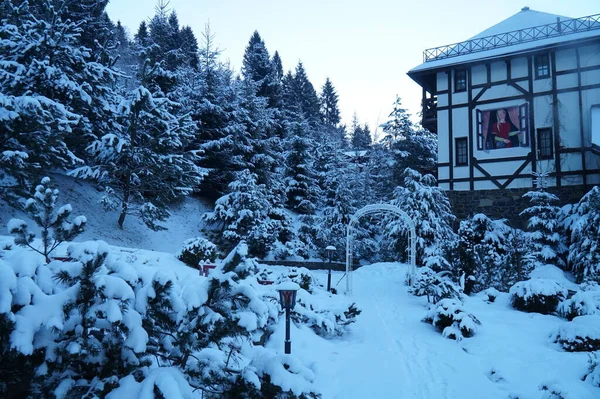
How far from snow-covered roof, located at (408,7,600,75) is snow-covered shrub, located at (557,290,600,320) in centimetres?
1179

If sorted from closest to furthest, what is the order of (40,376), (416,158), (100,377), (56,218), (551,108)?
1. (40,376)
2. (100,377)
3. (56,218)
4. (551,108)
5. (416,158)

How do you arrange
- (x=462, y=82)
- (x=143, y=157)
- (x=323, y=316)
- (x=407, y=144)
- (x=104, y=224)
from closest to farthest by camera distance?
(x=323, y=316)
(x=143, y=157)
(x=104, y=224)
(x=462, y=82)
(x=407, y=144)

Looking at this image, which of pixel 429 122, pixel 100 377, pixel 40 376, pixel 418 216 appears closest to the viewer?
pixel 40 376

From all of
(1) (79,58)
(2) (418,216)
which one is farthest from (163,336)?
(2) (418,216)

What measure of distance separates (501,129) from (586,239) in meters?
5.86

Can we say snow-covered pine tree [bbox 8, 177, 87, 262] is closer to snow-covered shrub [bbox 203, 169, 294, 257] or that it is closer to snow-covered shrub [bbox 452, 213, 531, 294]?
snow-covered shrub [bbox 452, 213, 531, 294]

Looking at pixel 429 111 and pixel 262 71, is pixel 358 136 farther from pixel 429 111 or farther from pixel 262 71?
pixel 429 111

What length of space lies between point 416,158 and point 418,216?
5279 millimetres

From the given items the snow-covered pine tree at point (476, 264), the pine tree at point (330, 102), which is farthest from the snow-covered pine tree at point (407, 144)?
the pine tree at point (330, 102)

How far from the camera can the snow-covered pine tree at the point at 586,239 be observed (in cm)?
1246

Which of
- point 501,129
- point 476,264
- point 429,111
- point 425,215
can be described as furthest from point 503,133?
point 476,264

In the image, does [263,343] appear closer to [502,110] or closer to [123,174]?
[123,174]

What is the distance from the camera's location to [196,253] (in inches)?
490

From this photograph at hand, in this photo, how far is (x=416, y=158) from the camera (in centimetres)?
2172
